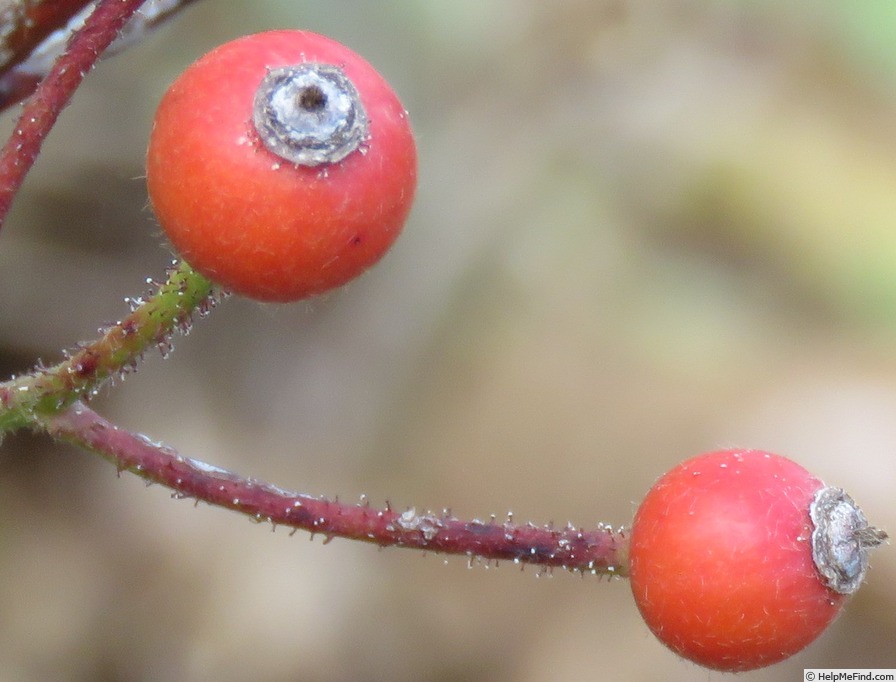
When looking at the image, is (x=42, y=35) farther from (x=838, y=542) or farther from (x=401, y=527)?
(x=838, y=542)

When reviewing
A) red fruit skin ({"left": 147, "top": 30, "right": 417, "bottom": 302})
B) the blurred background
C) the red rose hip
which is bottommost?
the blurred background

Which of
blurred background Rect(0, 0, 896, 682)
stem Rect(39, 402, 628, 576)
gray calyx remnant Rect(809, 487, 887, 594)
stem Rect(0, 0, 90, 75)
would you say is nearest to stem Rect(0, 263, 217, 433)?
stem Rect(39, 402, 628, 576)

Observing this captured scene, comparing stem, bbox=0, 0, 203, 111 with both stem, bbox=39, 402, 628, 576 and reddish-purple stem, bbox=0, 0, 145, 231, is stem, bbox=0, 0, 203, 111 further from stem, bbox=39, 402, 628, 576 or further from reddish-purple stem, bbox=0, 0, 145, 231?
stem, bbox=39, 402, 628, 576

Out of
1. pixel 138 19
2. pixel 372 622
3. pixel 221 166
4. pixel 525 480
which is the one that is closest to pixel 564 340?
pixel 525 480

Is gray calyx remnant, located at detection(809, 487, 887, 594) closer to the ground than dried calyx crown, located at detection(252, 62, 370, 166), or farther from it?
closer to the ground

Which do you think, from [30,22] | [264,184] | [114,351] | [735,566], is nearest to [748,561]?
[735,566]

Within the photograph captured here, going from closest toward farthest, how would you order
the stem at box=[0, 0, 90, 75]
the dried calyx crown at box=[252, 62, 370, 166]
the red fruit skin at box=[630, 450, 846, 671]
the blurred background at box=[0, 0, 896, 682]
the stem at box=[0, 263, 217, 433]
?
1. the dried calyx crown at box=[252, 62, 370, 166]
2. the red fruit skin at box=[630, 450, 846, 671]
3. the stem at box=[0, 263, 217, 433]
4. the stem at box=[0, 0, 90, 75]
5. the blurred background at box=[0, 0, 896, 682]

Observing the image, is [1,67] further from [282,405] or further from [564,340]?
[564,340]
